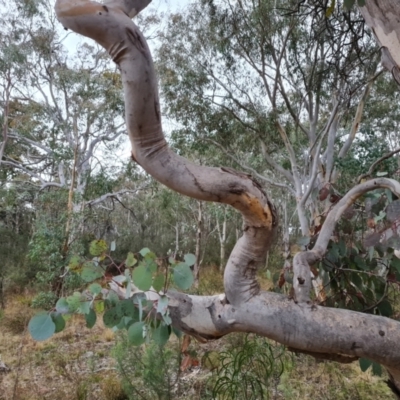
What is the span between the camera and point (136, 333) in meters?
0.81

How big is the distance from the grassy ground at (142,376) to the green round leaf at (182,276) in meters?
1.61

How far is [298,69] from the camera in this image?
7332mm

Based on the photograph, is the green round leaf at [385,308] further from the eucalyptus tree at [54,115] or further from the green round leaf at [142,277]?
the eucalyptus tree at [54,115]

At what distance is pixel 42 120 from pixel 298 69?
7.67 metres

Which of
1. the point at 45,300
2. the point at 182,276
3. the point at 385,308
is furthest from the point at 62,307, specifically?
the point at 45,300

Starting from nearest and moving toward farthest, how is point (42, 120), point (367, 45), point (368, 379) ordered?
point (368, 379) < point (367, 45) < point (42, 120)

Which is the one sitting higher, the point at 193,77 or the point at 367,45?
the point at 193,77

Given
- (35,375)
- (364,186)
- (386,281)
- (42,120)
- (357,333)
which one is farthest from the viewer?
(42,120)

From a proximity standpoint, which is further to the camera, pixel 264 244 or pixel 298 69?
pixel 298 69

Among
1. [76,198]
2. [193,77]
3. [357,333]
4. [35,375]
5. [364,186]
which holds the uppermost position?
[193,77]

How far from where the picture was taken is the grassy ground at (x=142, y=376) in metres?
2.88

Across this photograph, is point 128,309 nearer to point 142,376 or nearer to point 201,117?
point 142,376

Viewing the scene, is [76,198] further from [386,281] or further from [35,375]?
[386,281]

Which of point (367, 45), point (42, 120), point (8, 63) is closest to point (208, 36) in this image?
point (367, 45)
